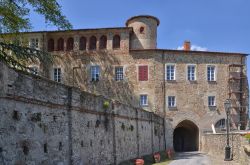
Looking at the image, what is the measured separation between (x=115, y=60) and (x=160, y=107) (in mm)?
6799

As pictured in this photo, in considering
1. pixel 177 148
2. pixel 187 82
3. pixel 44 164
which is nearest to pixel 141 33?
pixel 187 82

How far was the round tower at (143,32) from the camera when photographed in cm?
4322

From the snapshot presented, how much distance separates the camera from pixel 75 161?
51.9 feet

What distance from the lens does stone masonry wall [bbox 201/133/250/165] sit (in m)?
22.2

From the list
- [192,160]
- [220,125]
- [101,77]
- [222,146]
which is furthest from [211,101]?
[192,160]

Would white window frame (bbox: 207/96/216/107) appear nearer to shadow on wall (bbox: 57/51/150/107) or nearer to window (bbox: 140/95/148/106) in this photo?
window (bbox: 140/95/148/106)

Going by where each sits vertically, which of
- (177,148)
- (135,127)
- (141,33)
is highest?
(141,33)

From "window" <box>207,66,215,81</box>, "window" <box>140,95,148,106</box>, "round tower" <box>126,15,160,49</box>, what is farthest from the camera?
"round tower" <box>126,15,160,49</box>

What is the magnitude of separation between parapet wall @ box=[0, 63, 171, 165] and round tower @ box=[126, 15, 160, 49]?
1995 cm

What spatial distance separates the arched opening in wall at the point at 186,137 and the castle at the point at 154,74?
0.26 m

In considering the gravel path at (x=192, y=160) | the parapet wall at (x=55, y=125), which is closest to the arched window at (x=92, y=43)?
the gravel path at (x=192, y=160)

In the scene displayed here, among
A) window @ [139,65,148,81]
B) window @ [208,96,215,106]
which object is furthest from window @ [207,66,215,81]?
window @ [139,65,148,81]

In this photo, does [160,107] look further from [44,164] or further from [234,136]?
[44,164]

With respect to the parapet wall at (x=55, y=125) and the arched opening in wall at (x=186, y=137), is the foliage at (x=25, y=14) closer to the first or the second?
the parapet wall at (x=55, y=125)
